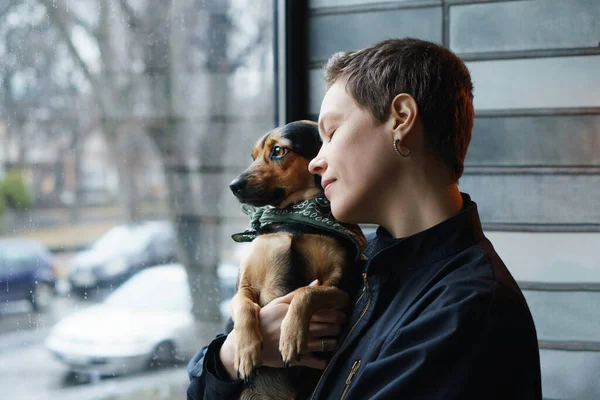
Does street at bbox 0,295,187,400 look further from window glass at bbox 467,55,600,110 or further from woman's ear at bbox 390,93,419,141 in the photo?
window glass at bbox 467,55,600,110

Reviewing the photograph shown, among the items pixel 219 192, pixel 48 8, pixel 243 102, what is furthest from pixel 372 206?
pixel 243 102

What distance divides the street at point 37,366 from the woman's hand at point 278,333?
0.50 meters

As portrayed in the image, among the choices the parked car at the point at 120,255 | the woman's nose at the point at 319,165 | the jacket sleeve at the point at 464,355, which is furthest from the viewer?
the parked car at the point at 120,255

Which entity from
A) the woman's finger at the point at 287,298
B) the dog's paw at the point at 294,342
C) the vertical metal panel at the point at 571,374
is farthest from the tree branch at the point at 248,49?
the vertical metal panel at the point at 571,374

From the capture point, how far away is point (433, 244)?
981mm

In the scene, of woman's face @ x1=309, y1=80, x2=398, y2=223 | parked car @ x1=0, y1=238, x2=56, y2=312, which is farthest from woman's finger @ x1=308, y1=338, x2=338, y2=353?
parked car @ x1=0, y1=238, x2=56, y2=312

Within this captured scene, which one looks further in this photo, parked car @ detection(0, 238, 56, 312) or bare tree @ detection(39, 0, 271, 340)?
bare tree @ detection(39, 0, 271, 340)

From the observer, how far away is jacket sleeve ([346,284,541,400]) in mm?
840

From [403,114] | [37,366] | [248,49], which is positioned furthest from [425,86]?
[248,49]

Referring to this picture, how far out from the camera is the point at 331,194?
1053 millimetres

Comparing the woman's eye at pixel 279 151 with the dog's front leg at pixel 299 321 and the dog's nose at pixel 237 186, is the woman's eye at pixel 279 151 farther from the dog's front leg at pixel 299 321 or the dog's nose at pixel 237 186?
the dog's front leg at pixel 299 321

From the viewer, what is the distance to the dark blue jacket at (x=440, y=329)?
843 mm

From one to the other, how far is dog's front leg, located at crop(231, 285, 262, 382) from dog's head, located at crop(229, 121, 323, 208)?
0.23 m

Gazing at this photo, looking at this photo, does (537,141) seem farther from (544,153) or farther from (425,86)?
(425,86)
